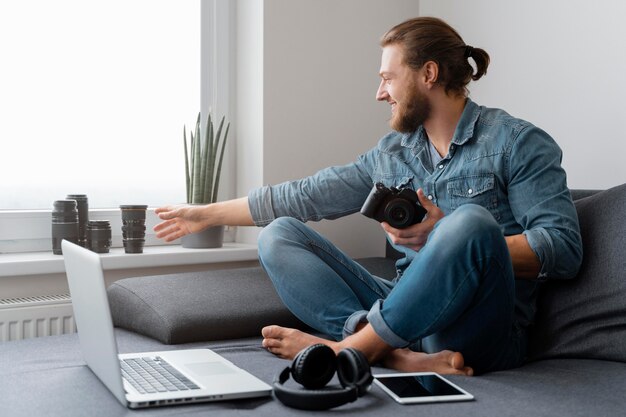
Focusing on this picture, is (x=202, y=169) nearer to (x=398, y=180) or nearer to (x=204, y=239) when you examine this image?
(x=204, y=239)

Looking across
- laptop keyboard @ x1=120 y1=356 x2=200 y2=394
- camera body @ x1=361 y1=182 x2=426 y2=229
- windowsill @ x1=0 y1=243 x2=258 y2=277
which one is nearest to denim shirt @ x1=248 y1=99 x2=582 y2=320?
camera body @ x1=361 y1=182 x2=426 y2=229

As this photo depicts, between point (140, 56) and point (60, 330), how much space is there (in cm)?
100

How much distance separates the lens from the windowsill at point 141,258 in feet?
7.63

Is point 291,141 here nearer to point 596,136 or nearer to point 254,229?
point 254,229

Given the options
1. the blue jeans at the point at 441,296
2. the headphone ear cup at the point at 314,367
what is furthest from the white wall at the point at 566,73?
the headphone ear cup at the point at 314,367

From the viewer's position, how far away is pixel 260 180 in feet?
9.43

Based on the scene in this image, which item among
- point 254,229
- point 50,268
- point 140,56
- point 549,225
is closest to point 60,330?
point 50,268

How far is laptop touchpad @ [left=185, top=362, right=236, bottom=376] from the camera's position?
5.28ft

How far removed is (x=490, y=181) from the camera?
1.92 metres

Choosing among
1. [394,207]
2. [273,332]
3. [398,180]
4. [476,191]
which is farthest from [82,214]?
[476,191]

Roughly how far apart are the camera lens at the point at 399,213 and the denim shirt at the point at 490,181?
0.73 ft

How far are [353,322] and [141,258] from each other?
98 centimetres

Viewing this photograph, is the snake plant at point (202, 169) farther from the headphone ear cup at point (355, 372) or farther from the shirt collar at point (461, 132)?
the headphone ear cup at point (355, 372)

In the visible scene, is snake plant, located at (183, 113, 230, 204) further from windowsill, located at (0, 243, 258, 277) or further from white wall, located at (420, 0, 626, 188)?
white wall, located at (420, 0, 626, 188)
